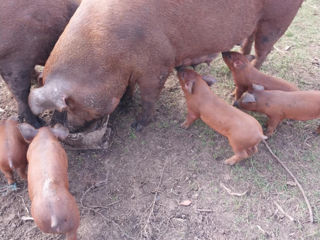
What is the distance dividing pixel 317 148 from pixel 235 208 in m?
1.19

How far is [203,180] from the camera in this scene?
3.41 metres

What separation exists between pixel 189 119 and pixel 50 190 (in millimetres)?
1717

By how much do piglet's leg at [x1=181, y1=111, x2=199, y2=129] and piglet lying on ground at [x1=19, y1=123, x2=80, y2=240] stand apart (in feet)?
4.64

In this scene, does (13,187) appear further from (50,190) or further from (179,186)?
(179,186)

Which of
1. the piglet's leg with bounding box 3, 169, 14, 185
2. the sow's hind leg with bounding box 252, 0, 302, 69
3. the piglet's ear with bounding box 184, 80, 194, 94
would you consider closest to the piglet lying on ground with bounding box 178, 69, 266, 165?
the piglet's ear with bounding box 184, 80, 194, 94

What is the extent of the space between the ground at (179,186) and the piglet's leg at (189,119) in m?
0.07

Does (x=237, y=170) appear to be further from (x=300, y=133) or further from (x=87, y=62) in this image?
(x=87, y=62)

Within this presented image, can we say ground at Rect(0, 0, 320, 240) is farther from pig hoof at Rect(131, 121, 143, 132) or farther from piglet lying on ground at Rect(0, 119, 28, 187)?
piglet lying on ground at Rect(0, 119, 28, 187)

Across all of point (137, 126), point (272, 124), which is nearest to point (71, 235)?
point (137, 126)

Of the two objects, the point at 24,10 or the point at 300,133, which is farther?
the point at 300,133

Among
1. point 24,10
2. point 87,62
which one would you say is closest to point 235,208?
point 87,62

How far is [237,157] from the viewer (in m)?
3.40

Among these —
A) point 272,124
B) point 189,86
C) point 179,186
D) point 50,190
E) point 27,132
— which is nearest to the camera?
point 50,190

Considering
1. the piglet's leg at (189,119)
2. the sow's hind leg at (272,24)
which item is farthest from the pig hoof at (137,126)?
the sow's hind leg at (272,24)
